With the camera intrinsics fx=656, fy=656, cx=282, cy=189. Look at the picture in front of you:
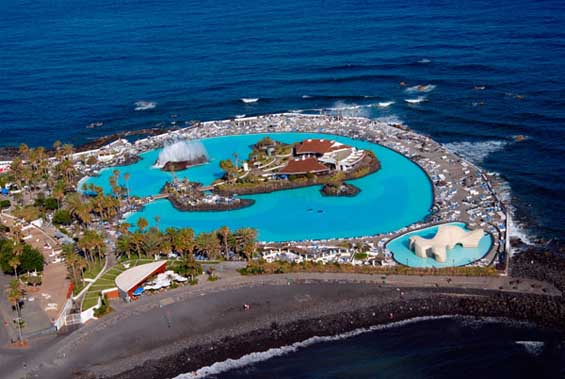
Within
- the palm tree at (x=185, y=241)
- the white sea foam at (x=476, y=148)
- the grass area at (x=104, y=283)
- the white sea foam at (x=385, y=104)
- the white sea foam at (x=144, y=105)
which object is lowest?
the grass area at (x=104, y=283)

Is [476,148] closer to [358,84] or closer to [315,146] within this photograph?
[315,146]

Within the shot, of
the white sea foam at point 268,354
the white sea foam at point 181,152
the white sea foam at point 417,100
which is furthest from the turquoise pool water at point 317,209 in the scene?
the white sea foam at point 417,100

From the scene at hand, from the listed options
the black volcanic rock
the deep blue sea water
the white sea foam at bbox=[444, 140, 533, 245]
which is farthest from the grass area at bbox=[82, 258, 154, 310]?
the deep blue sea water

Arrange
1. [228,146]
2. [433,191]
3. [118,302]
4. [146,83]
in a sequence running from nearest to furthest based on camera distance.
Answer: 1. [118,302]
2. [433,191]
3. [228,146]
4. [146,83]

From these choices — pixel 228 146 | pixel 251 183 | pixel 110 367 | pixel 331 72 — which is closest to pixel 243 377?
pixel 110 367

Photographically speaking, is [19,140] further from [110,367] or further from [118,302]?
[110,367]

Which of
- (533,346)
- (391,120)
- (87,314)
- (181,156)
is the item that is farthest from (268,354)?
(391,120)

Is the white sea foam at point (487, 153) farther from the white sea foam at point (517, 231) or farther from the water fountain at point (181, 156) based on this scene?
the water fountain at point (181, 156)
